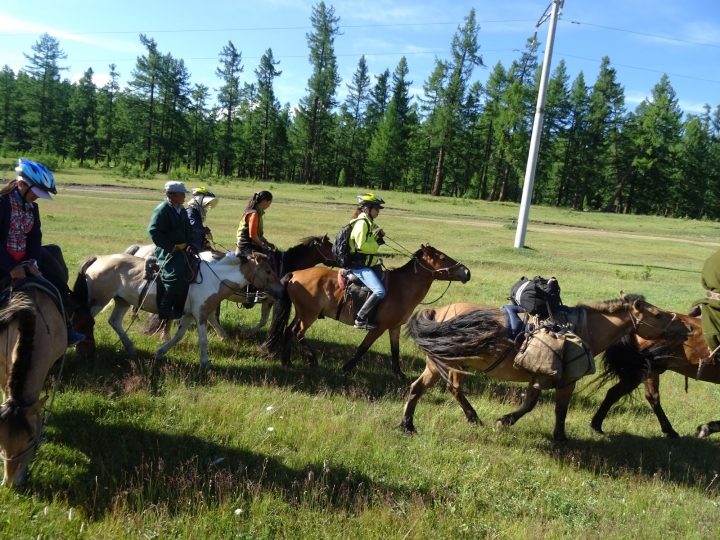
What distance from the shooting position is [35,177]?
475 centimetres

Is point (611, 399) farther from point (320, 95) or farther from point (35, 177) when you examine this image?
point (320, 95)

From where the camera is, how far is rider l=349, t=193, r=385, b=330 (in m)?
7.59

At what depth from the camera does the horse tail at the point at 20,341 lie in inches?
143

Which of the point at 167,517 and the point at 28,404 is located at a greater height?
the point at 28,404

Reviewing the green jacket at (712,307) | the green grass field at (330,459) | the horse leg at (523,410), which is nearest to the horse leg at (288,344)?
the green grass field at (330,459)

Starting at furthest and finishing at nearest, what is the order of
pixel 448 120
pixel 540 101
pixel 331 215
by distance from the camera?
pixel 448 120, pixel 331 215, pixel 540 101

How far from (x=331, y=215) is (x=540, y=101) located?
14.6 metres

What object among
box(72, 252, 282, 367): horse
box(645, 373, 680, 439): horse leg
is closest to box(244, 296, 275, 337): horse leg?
box(72, 252, 282, 367): horse

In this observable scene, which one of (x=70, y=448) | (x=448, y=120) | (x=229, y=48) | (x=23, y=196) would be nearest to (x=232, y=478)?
(x=70, y=448)

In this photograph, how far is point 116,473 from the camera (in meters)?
4.20

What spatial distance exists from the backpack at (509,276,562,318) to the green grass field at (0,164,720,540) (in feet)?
5.10

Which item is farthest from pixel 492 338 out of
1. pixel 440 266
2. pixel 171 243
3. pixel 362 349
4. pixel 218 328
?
pixel 218 328

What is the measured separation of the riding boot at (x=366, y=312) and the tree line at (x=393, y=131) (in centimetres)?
4895

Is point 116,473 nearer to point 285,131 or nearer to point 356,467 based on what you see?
point 356,467
